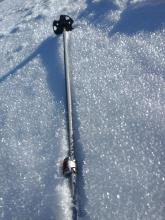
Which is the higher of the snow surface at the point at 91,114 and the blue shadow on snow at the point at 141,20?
the blue shadow on snow at the point at 141,20

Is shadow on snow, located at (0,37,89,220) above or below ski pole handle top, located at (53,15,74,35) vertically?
below

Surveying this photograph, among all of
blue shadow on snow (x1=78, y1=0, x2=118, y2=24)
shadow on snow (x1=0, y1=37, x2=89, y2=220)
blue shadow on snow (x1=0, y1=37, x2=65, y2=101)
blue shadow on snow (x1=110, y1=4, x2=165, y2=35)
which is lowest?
shadow on snow (x1=0, y1=37, x2=89, y2=220)

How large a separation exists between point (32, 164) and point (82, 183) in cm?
29

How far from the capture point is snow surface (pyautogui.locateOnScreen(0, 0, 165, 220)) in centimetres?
161

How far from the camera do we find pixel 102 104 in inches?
80.0

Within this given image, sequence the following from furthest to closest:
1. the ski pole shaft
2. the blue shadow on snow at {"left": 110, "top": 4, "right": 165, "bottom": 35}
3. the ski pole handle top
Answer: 1. the ski pole handle top
2. the blue shadow on snow at {"left": 110, "top": 4, "right": 165, "bottom": 35}
3. the ski pole shaft

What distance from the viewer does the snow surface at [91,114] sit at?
1610 mm

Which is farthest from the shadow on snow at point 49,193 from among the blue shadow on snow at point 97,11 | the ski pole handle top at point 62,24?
the blue shadow on snow at point 97,11

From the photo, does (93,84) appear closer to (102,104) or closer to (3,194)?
(102,104)

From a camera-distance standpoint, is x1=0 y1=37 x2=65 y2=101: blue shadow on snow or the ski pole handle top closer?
x1=0 y1=37 x2=65 y2=101: blue shadow on snow

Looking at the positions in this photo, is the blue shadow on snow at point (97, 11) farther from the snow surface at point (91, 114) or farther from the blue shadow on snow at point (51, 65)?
the blue shadow on snow at point (51, 65)

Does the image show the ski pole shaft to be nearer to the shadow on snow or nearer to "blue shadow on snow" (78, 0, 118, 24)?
the shadow on snow

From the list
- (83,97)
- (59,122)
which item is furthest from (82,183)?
(83,97)

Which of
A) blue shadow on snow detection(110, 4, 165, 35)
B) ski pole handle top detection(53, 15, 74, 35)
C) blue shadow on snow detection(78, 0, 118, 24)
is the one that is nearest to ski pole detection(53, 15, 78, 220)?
ski pole handle top detection(53, 15, 74, 35)
